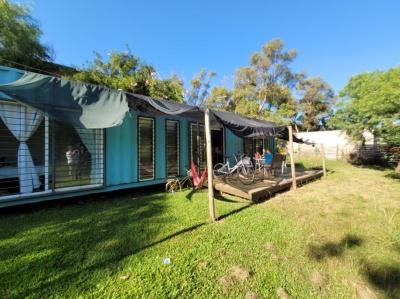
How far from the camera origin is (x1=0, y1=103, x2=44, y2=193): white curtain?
3905mm

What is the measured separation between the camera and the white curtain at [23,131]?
3905mm

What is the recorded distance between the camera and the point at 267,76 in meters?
22.0

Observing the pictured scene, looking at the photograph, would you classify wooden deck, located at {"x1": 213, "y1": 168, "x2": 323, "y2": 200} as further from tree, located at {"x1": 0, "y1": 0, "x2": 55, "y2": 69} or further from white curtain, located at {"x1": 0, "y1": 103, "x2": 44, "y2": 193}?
tree, located at {"x1": 0, "y1": 0, "x2": 55, "y2": 69}

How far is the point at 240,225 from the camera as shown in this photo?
3516 mm

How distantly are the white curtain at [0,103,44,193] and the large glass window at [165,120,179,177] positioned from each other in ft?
10.4

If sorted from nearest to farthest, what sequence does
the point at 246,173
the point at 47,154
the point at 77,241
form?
1. the point at 77,241
2. the point at 47,154
3. the point at 246,173

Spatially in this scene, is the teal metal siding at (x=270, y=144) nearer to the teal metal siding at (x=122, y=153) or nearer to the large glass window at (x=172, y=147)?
the large glass window at (x=172, y=147)

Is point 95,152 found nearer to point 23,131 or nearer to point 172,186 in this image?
point 23,131

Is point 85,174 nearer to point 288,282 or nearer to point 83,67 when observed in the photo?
point 288,282

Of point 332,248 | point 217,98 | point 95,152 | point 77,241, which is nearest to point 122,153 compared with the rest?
point 95,152

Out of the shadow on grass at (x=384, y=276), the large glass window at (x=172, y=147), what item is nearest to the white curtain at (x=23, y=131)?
the large glass window at (x=172, y=147)

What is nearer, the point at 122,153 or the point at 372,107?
the point at 122,153

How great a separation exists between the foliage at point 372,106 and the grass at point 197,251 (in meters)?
4.55

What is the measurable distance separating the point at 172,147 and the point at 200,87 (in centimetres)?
1538
